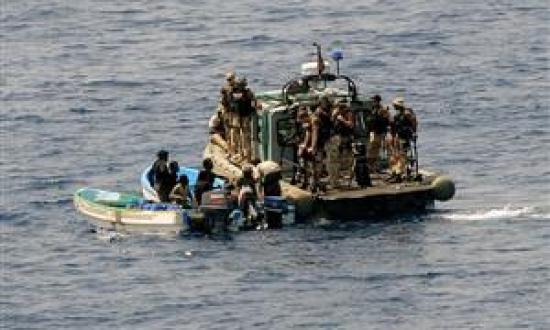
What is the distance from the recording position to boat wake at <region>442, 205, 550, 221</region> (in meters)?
48.4

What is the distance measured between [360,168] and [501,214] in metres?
3.28

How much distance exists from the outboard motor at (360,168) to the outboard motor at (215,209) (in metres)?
3.06

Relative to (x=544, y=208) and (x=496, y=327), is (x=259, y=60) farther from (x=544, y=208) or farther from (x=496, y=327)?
(x=496, y=327)

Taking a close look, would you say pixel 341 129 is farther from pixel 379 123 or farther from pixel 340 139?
pixel 379 123

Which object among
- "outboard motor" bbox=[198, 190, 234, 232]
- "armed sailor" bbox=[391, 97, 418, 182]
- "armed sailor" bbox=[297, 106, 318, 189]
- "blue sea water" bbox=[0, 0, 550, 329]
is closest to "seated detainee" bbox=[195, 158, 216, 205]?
"outboard motor" bbox=[198, 190, 234, 232]

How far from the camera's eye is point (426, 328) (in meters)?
39.6

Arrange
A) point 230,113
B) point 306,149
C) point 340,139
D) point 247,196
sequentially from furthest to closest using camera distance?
1. point 230,113
2. point 340,139
3. point 306,149
4. point 247,196

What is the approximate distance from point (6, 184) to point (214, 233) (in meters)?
10.8

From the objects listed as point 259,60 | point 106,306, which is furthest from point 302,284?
point 259,60

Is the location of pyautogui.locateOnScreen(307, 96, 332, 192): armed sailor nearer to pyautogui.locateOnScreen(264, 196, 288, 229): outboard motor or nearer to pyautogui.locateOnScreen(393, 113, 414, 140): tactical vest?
pyautogui.locateOnScreen(264, 196, 288, 229): outboard motor

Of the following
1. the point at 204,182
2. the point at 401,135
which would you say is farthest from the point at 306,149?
the point at 204,182

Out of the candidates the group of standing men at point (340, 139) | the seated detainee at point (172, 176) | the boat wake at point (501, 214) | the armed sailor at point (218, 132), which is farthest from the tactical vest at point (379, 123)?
the armed sailor at point (218, 132)

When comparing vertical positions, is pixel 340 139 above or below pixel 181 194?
above

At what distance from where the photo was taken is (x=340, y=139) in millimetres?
48406
